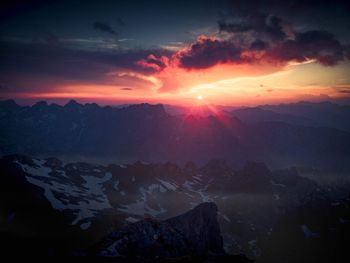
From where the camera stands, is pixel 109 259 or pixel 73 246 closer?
pixel 109 259

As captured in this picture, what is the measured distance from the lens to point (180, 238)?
288ft

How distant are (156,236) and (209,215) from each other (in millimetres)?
93893

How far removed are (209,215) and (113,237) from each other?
103937 millimetres

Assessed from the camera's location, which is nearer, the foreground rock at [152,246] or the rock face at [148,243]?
the foreground rock at [152,246]

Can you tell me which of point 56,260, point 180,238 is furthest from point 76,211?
point 56,260

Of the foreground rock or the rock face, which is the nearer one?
the foreground rock

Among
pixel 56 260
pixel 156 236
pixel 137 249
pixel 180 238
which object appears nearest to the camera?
pixel 56 260

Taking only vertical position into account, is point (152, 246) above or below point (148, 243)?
below

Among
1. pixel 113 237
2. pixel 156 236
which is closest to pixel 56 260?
pixel 113 237

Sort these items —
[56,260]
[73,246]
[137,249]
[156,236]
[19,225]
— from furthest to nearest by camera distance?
[19,225]
[73,246]
[156,236]
[137,249]
[56,260]

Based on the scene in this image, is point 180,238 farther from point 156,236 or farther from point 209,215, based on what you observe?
point 209,215

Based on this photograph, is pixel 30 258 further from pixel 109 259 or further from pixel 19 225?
pixel 19 225

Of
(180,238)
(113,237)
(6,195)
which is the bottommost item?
(6,195)

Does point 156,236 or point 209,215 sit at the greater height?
point 156,236
